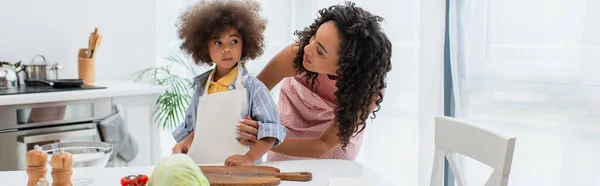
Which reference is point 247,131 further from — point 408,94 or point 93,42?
point 93,42

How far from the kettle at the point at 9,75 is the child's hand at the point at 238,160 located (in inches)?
68.0

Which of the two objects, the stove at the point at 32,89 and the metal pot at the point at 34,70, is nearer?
the stove at the point at 32,89

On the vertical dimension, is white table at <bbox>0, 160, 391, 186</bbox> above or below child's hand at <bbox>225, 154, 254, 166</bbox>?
below

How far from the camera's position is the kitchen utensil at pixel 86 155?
3.95 feet

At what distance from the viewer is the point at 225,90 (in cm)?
157

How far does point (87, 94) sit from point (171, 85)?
3.44 feet

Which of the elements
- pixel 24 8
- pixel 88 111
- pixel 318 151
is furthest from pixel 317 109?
pixel 24 8

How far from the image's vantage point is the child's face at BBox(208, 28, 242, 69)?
1556 mm

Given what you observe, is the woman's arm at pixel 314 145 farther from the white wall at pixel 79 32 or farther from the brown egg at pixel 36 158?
the white wall at pixel 79 32

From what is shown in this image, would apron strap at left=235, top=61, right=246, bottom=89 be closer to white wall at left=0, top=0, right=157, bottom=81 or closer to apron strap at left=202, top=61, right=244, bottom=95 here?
apron strap at left=202, top=61, right=244, bottom=95

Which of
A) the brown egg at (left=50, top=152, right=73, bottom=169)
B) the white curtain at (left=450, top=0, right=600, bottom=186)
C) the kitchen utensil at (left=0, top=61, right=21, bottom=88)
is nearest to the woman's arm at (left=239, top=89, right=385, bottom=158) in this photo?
the brown egg at (left=50, top=152, right=73, bottom=169)

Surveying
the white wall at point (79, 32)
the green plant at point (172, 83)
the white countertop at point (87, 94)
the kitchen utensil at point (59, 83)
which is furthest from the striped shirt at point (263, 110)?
the green plant at point (172, 83)

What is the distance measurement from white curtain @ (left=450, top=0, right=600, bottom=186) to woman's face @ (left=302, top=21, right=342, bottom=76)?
1.23 metres

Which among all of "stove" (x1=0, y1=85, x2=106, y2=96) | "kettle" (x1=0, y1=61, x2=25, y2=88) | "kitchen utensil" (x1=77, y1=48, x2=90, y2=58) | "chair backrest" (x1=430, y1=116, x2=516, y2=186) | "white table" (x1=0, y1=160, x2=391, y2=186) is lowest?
"white table" (x1=0, y1=160, x2=391, y2=186)
